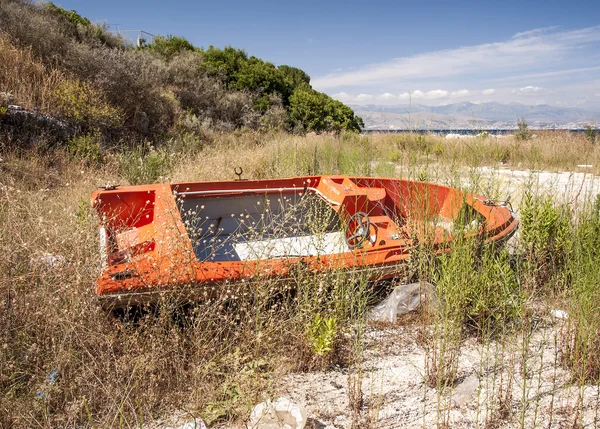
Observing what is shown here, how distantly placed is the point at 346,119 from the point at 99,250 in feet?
51.9

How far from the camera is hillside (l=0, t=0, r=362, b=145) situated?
9.27 meters

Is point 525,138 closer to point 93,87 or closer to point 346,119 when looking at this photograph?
point 346,119

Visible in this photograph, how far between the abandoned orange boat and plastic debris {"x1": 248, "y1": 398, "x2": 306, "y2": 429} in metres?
0.99

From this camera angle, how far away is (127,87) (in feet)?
38.1

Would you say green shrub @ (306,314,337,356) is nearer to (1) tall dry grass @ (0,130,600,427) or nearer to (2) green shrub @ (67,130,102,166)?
(1) tall dry grass @ (0,130,600,427)

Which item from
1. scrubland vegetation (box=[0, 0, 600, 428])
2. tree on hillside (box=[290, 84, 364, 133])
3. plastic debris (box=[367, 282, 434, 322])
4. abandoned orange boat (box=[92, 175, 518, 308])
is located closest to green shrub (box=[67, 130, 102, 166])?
scrubland vegetation (box=[0, 0, 600, 428])

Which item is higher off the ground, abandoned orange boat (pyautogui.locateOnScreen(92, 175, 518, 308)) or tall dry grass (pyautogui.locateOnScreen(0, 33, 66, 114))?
tall dry grass (pyautogui.locateOnScreen(0, 33, 66, 114))

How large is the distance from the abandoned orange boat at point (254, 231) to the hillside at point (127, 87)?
452 cm

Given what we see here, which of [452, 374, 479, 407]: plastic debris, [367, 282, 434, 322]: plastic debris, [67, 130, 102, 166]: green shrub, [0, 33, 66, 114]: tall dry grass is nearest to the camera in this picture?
[452, 374, 479, 407]: plastic debris

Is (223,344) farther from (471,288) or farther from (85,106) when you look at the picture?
(85,106)

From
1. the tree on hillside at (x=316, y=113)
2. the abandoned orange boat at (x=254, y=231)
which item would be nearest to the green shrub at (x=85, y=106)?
the abandoned orange boat at (x=254, y=231)

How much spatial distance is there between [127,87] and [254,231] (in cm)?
986

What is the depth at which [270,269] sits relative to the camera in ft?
10.7

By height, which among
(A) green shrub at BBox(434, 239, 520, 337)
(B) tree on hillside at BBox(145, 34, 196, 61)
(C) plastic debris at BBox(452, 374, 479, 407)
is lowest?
(C) plastic debris at BBox(452, 374, 479, 407)
